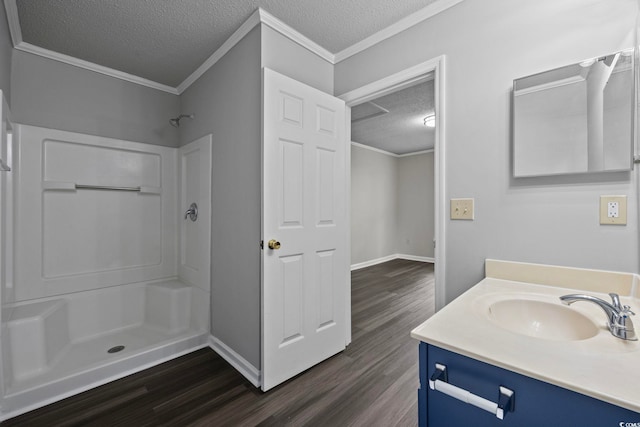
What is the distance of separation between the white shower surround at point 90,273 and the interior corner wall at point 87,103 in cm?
10

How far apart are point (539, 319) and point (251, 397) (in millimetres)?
1606

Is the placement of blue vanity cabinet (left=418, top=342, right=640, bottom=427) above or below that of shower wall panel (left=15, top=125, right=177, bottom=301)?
below

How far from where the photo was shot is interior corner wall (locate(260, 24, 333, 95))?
72.6 inches

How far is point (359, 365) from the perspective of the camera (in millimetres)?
2070

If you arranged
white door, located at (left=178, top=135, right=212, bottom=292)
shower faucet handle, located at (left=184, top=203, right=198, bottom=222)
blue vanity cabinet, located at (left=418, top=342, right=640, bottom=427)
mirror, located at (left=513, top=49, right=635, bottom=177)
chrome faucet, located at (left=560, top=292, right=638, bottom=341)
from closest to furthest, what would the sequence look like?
blue vanity cabinet, located at (left=418, top=342, right=640, bottom=427), chrome faucet, located at (left=560, top=292, right=638, bottom=341), mirror, located at (left=513, top=49, right=635, bottom=177), white door, located at (left=178, top=135, right=212, bottom=292), shower faucet handle, located at (left=184, top=203, right=198, bottom=222)

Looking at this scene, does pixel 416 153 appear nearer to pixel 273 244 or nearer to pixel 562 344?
pixel 273 244

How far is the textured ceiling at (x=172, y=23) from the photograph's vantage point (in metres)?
1.71

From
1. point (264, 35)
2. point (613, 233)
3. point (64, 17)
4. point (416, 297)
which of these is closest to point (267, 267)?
point (264, 35)

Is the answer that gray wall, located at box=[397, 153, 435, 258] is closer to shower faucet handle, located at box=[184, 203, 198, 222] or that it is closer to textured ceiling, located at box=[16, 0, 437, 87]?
textured ceiling, located at box=[16, 0, 437, 87]

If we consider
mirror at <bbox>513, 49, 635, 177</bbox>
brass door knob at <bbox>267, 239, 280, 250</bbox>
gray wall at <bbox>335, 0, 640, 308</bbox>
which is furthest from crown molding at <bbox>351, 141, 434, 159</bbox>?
mirror at <bbox>513, 49, 635, 177</bbox>

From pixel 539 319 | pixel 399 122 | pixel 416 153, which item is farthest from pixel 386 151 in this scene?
pixel 539 319

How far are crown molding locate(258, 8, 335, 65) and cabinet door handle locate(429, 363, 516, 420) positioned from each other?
83.2 inches

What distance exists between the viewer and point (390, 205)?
644 cm

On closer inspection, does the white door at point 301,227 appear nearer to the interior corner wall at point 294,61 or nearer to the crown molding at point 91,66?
the interior corner wall at point 294,61
